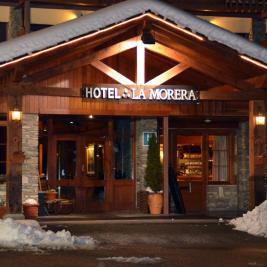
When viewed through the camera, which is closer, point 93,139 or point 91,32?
point 91,32

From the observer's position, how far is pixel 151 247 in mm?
12602

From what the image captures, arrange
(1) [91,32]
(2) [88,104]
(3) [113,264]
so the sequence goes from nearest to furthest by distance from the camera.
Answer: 1. (3) [113,264]
2. (1) [91,32]
3. (2) [88,104]

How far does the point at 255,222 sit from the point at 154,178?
14.6 feet

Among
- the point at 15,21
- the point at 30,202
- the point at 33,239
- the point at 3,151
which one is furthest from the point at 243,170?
the point at 33,239

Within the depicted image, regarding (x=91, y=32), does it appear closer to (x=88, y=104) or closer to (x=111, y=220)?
(x=88, y=104)

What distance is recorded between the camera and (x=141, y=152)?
1991cm

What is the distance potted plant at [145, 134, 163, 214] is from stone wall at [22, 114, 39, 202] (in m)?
3.21

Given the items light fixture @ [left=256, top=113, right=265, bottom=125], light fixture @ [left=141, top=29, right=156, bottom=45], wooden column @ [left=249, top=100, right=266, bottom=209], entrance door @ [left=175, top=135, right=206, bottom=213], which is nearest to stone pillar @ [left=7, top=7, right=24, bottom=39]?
entrance door @ [left=175, top=135, right=206, bottom=213]

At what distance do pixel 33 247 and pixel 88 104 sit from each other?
6.40 meters

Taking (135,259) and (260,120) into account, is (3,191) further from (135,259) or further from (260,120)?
(135,259)

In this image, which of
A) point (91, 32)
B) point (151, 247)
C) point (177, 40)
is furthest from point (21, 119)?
point (151, 247)

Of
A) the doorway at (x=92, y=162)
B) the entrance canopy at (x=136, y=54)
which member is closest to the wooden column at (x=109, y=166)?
the doorway at (x=92, y=162)

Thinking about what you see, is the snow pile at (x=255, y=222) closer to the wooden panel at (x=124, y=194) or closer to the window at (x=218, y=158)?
the wooden panel at (x=124, y=194)

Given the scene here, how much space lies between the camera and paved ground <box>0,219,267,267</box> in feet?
35.6
